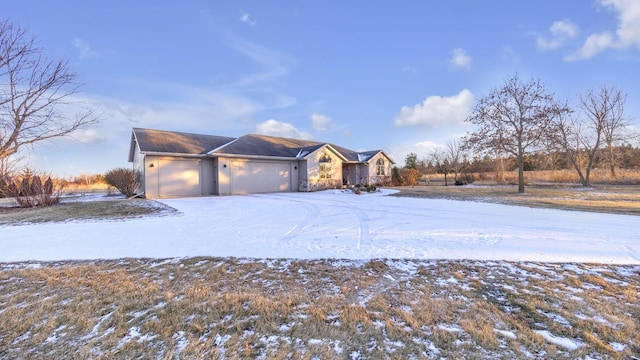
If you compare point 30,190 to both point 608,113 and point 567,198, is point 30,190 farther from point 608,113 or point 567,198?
point 608,113

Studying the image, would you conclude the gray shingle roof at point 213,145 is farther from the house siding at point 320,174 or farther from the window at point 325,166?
the window at point 325,166

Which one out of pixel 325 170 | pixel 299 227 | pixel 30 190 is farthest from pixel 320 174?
pixel 30 190

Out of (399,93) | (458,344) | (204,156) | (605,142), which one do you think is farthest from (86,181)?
(605,142)

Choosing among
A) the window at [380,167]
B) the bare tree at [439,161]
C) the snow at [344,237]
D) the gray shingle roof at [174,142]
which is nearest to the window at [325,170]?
the window at [380,167]

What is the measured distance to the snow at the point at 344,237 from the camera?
5246 mm

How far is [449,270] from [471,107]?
19.7 metres

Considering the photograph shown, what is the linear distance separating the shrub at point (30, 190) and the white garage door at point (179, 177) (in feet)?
15.7

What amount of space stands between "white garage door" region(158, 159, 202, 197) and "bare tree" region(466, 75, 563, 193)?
1889 cm

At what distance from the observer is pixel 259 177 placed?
1991cm

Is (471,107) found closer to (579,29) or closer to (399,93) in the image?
(399,93)

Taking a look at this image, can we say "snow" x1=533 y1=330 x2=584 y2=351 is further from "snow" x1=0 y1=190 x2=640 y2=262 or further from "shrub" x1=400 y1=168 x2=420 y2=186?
"shrub" x1=400 y1=168 x2=420 y2=186

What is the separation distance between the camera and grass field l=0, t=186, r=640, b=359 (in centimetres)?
245

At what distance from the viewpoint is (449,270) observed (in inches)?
171

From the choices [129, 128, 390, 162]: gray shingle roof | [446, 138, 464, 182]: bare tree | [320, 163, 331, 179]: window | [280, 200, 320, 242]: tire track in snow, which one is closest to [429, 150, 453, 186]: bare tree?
[446, 138, 464, 182]: bare tree
